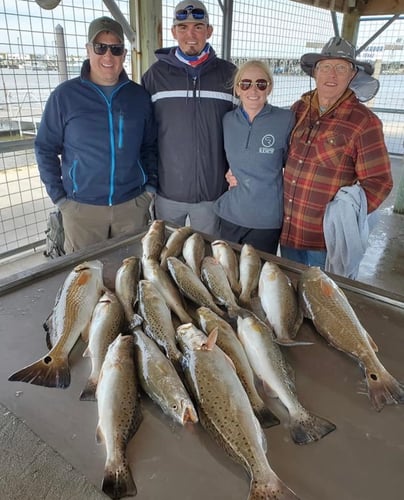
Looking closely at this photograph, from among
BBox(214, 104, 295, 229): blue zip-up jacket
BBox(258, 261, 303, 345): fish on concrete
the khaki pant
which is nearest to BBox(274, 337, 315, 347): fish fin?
BBox(258, 261, 303, 345): fish on concrete

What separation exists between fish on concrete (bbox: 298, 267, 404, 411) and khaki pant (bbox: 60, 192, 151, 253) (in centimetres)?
146

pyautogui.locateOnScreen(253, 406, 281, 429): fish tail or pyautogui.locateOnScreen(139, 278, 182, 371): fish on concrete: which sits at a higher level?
pyautogui.locateOnScreen(139, 278, 182, 371): fish on concrete

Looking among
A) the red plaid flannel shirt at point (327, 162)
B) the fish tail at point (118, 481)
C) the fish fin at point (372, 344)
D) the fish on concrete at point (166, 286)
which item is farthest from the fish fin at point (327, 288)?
the fish tail at point (118, 481)

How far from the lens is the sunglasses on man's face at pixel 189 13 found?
2.57 metres

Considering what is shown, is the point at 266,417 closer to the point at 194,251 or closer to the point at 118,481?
the point at 118,481

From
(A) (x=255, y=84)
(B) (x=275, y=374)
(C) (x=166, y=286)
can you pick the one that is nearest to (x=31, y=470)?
A: (B) (x=275, y=374)

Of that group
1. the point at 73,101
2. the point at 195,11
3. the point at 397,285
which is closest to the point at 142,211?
the point at 73,101

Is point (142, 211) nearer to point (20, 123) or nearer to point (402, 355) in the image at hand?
point (20, 123)

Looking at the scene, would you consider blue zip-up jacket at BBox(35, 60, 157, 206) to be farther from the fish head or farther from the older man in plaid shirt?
the fish head

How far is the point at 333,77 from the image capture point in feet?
7.22

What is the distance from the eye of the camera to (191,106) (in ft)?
8.81

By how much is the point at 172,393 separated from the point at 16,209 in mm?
4275

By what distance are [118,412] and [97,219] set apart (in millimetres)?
1874

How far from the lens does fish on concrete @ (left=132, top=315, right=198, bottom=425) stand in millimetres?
1085
